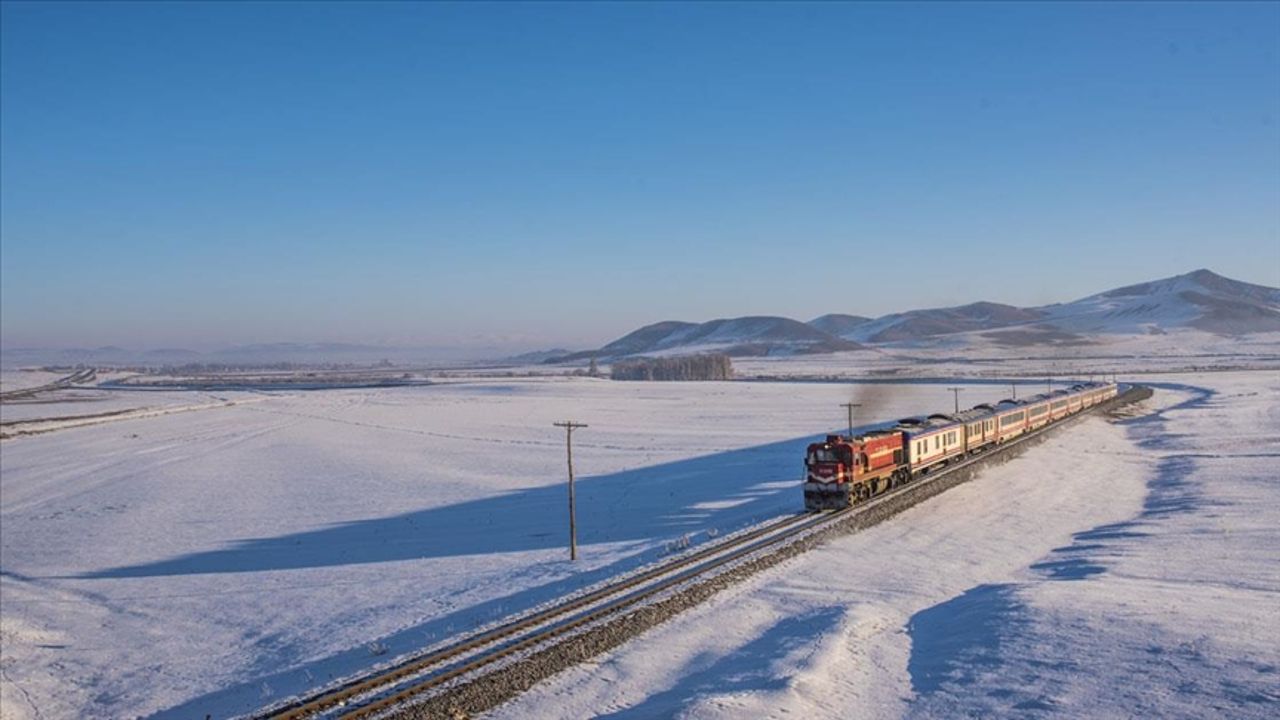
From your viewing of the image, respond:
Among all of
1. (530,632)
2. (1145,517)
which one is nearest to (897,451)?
(1145,517)

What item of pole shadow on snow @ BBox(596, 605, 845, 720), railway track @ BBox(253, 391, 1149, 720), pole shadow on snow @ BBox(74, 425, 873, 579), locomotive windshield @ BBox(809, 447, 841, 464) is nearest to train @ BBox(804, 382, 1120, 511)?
locomotive windshield @ BBox(809, 447, 841, 464)

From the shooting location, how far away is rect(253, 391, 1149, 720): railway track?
720 inches

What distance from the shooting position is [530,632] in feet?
73.6

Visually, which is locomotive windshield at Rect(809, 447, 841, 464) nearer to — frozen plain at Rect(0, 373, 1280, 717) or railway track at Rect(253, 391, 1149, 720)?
railway track at Rect(253, 391, 1149, 720)

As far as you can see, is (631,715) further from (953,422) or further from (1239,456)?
(1239,456)

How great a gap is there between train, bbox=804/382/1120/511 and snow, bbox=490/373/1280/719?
8.04ft

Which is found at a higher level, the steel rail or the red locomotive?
the red locomotive

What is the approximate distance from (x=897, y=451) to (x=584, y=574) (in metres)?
19.7

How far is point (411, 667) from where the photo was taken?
2000 cm

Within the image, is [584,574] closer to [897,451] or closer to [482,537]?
[482,537]

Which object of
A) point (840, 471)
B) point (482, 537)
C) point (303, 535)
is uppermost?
point (840, 471)

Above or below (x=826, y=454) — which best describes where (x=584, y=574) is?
below

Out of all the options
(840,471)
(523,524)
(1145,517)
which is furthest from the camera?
(523,524)

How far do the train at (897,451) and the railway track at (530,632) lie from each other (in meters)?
1.98
